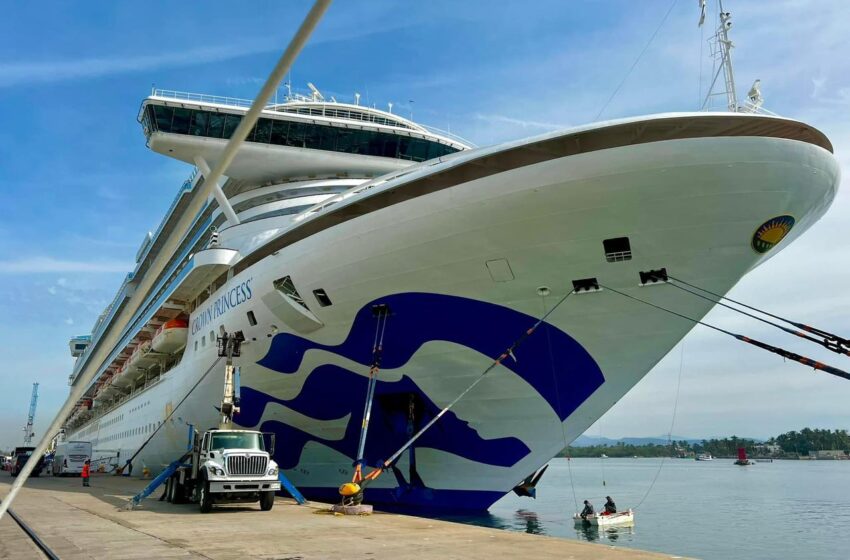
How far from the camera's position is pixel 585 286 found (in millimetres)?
11453

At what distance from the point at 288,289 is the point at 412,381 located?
3.70 m

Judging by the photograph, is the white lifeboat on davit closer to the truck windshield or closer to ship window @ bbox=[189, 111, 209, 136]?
ship window @ bbox=[189, 111, 209, 136]

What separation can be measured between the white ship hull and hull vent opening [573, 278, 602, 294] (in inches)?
5.5

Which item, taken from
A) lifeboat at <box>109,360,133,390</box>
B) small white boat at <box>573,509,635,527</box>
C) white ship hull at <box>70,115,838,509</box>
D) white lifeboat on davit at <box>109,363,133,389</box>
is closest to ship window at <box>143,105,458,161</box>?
white ship hull at <box>70,115,838,509</box>

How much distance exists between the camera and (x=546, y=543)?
7.77 meters

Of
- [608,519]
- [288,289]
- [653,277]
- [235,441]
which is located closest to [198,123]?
[288,289]

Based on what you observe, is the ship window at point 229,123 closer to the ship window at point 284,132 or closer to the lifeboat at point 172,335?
the ship window at point 284,132

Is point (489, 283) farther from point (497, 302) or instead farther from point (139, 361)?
point (139, 361)

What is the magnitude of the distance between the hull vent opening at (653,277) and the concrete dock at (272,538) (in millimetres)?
5024

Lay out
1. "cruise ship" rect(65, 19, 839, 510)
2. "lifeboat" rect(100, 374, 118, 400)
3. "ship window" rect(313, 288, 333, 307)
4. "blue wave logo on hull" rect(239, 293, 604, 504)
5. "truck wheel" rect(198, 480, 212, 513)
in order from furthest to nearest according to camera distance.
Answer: "lifeboat" rect(100, 374, 118, 400) < "ship window" rect(313, 288, 333, 307) < "blue wave logo on hull" rect(239, 293, 604, 504) < "truck wheel" rect(198, 480, 212, 513) < "cruise ship" rect(65, 19, 839, 510)

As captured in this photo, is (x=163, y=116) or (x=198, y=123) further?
(x=198, y=123)

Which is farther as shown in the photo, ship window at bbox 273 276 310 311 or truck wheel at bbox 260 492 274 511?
ship window at bbox 273 276 310 311

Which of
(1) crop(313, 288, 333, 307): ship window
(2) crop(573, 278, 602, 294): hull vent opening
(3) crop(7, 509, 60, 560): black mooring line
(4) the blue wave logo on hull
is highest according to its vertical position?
(1) crop(313, 288, 333, 307): ship window

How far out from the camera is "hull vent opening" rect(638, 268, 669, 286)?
11062 mm
